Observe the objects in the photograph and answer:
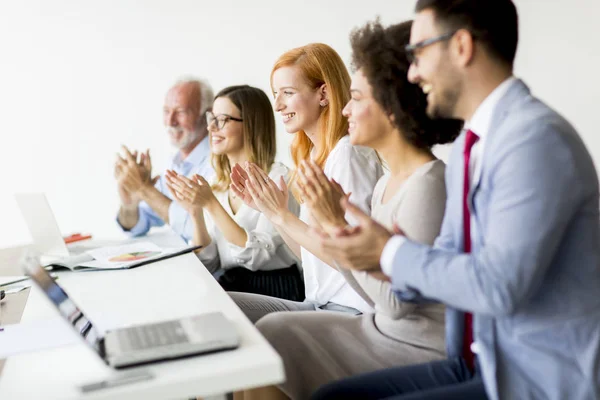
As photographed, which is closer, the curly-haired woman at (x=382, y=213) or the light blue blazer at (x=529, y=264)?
the light blue blazer at (x=529, y=264)

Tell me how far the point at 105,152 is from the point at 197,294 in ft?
9.93

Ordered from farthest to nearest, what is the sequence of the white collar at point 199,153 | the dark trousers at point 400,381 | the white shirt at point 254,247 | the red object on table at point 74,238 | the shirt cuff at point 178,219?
the white collar at point 199,153 → the shirt cuff at point 178,219 → the red object on table at point 74,238 → the white shirt at point 254,247 → the dark trousers at point 400,381

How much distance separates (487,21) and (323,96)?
3.56 feet

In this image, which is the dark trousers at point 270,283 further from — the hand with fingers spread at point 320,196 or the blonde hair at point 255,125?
the hand with fingers spread at point 320,196

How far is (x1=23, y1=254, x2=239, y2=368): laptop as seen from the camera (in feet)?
3.90

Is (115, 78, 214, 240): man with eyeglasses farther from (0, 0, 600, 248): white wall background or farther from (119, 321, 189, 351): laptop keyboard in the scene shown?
(119, 321, 189, 351): laptop keyboard

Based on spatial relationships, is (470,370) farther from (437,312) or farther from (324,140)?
(324,140)

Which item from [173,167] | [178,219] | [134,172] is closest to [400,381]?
[178,219]

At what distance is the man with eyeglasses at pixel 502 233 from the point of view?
3.78 ft

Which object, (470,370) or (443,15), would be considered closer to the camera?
(443,15)

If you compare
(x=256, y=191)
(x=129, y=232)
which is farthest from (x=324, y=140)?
(x=129, y=232)

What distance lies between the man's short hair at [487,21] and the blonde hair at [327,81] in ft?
3.12

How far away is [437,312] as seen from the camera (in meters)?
1.62

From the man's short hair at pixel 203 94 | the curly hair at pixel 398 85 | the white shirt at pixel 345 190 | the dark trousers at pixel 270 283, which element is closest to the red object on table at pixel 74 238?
the dark trousers at pixel 270 283
